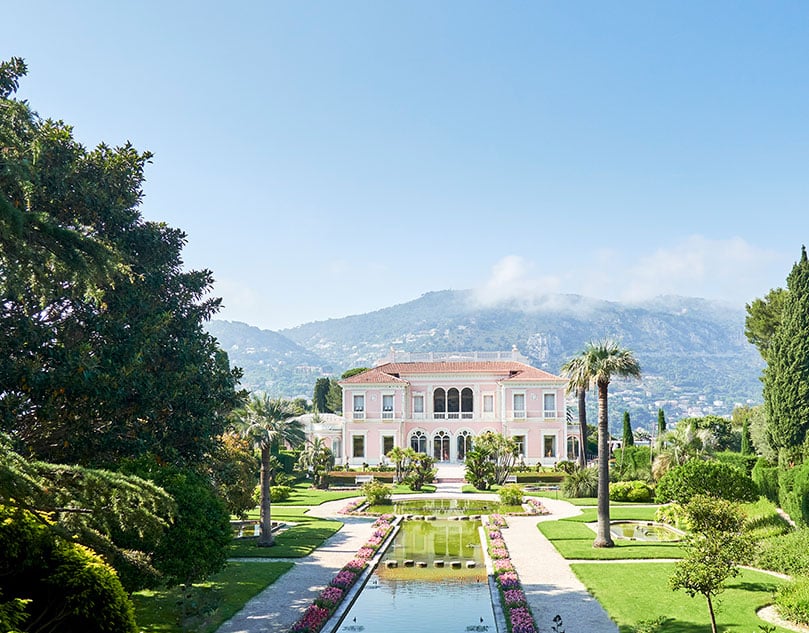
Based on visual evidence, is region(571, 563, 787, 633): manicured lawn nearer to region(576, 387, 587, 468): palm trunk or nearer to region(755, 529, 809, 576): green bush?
region(755, 529, 809, 576): green bush

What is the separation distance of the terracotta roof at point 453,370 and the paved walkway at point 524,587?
100.0ft

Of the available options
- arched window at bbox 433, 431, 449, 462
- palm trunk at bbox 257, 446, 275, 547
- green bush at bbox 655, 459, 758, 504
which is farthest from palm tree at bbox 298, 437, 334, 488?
green bush at bbox 655, 459, 758, 504

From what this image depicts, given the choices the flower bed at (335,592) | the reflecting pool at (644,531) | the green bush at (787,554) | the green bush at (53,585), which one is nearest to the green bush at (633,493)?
the reflecting pool at (644,531)

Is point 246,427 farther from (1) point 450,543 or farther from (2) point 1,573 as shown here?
(2) point 1,573

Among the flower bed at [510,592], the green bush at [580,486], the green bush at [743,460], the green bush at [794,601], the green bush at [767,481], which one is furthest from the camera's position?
the green bush at [580,486]

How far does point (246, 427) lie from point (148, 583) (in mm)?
10545

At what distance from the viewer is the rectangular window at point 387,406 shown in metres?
56.5

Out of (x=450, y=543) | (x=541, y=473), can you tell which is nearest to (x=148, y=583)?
(x=450, y=543)

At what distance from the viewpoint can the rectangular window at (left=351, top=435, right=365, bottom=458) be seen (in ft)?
186

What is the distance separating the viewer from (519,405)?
55.2m

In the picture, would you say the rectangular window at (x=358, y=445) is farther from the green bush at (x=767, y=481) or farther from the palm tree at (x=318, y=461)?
the green bush at (x=767, y=481)

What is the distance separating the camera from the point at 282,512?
103 ft

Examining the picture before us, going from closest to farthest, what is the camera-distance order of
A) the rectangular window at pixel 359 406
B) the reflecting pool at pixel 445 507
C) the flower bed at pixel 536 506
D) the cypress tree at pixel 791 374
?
1. the cypress tree at pixel 791 374
2. the flower bed at pixel 536 506
3. the reflecting pool at pixel 445 507
4. the rectangular window at pixel 359 406

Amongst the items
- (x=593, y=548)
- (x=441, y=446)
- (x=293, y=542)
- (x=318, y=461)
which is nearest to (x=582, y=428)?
(x=441, y=446)
